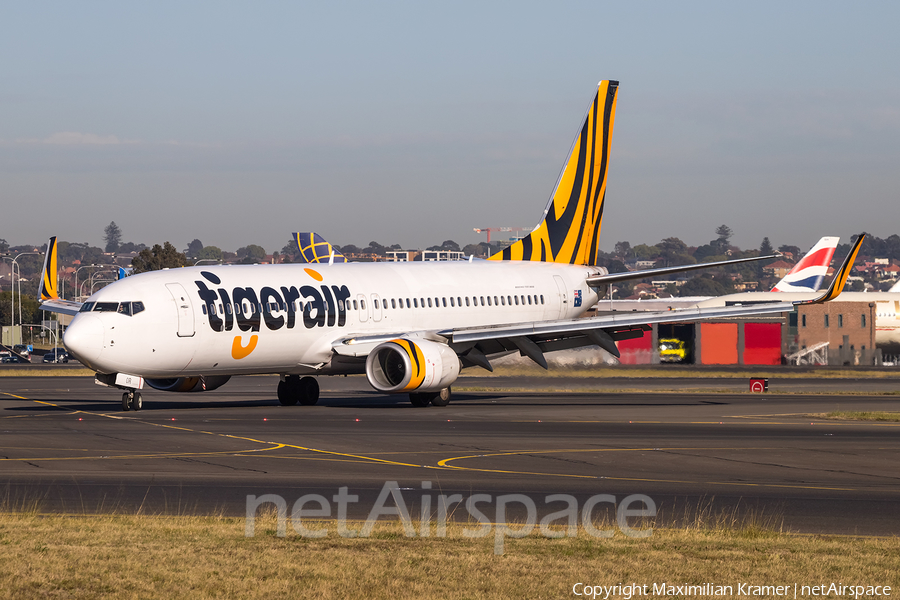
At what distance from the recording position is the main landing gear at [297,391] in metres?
41.3

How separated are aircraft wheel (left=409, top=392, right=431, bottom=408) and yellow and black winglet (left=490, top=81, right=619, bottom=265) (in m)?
12.1

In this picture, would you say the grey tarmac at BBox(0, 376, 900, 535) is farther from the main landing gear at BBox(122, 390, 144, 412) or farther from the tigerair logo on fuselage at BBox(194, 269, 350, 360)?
the tigerair logo on fuselage at BBox(194, 269, 350, 360)

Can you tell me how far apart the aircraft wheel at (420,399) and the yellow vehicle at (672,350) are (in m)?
63.5

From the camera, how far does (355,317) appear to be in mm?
40406

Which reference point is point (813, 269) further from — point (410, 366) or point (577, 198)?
point (410, 366)

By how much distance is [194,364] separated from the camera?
117ft

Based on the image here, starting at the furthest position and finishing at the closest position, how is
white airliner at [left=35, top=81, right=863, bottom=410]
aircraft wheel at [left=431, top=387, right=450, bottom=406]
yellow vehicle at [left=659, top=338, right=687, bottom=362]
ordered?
1. yellow vehicle at [left=659, top=338, right=687, bottom=362]
2. aircraft wheel at [left=431, top=387, right=450, bottom=406]
3. white airliner at [left=35, top=81, right=863, bottom=410]

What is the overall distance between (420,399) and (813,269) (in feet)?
273

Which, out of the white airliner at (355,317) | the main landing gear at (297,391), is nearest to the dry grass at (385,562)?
the white airliner at (355,317)

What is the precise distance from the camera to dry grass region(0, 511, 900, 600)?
11.2 metres

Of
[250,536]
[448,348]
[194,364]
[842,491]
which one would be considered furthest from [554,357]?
[250,536]

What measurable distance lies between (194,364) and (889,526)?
2443 cm

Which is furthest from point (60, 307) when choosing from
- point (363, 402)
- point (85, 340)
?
point (363, 402)

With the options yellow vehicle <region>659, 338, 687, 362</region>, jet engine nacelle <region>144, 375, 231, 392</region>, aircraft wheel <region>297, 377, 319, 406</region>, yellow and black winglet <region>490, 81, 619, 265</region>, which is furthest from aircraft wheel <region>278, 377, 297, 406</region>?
yellow vehicle <region>659, 338, 687, 362</region>
